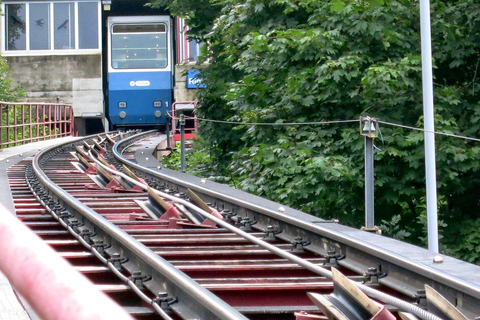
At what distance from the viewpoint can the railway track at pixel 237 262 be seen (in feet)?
11.6

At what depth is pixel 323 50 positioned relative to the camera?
1131cm

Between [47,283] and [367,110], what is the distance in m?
10.8

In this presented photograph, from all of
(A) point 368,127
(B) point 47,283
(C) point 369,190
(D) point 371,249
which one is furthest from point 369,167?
(B) point 47,283

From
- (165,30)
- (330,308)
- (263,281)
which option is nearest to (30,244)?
(330,308)

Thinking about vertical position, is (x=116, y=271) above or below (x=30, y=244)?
below

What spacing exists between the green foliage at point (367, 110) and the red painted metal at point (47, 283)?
31.7ft

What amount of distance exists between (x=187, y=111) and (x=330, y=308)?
23729 mm

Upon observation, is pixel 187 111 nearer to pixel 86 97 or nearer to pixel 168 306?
pixel 86 97

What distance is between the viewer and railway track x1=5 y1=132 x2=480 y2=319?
354cm

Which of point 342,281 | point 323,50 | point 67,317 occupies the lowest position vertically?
point 342,281

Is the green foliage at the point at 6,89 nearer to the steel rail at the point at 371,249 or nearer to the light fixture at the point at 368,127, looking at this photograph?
the steel rail at the point at 371,249

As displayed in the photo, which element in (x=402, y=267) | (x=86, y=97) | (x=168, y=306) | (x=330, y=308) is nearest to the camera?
(x=330, y=308)

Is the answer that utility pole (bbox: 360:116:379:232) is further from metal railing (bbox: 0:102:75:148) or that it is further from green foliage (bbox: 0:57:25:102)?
green foliage (bbox: 0:57:25:102)

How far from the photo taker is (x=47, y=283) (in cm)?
78
